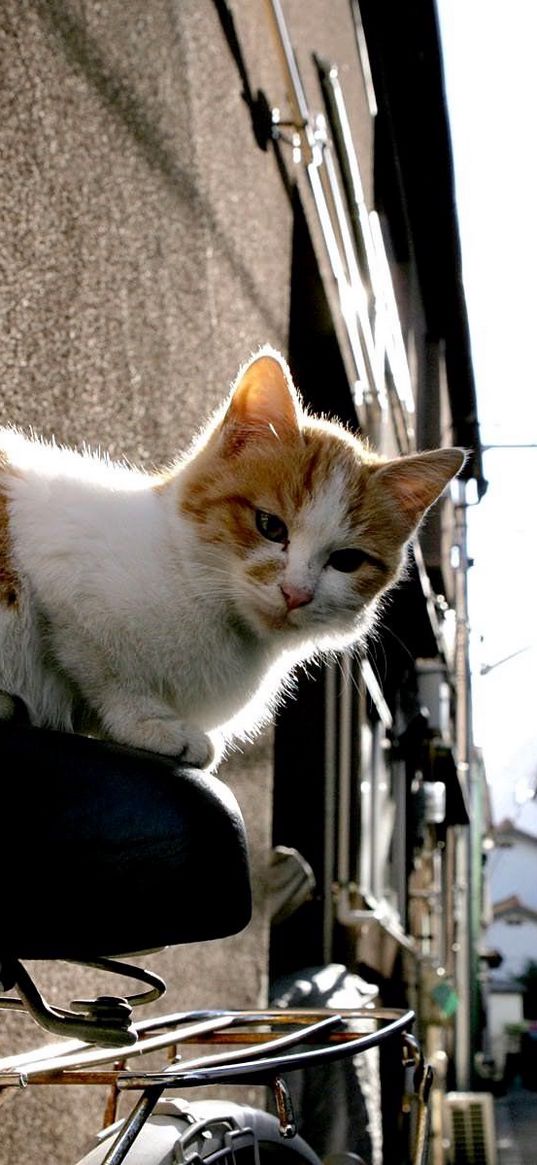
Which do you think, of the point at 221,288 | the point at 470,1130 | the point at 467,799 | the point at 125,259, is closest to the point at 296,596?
the point at 125,259

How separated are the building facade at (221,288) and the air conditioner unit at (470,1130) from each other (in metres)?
2.76

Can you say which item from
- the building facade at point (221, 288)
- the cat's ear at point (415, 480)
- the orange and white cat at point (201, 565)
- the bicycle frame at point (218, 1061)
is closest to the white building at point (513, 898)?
the building facade at point (221, 288)

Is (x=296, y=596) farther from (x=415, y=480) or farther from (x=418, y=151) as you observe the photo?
(x=418, y=151)

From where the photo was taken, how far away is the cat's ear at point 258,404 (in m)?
1.52

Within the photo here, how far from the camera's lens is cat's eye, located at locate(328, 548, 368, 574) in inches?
59.5

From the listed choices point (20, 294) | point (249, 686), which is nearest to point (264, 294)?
point (20, 294)

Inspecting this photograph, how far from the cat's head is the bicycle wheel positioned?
0.54m

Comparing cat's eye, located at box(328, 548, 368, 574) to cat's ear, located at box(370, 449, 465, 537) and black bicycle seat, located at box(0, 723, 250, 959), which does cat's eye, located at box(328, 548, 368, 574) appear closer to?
cat's ear, located at box(370, 449, 465, 537)

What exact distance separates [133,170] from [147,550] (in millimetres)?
1265

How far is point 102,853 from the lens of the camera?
0.73 m

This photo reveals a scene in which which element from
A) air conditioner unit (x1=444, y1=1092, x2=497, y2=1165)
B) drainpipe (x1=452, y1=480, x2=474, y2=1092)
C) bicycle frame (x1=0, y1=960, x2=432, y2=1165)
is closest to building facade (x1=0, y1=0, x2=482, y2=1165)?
bicycle frame (x1=0, y1=960, x2=432, y2=1165)

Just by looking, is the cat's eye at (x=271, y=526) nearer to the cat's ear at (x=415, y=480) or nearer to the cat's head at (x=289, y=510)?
the cat's head at (x=289, y=510)

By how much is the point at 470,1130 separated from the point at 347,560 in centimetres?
1015

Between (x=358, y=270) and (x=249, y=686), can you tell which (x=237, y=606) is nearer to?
(x=249, y=686)
